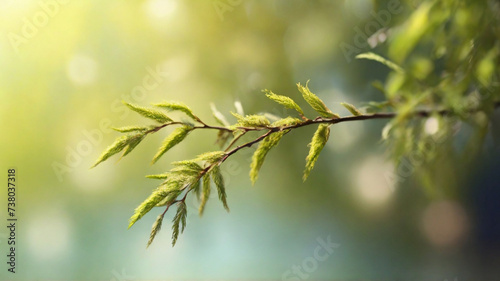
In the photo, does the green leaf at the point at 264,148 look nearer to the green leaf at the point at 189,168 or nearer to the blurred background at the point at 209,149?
the green leaf at the point at 189,168

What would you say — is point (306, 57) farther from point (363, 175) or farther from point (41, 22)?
point (41, 22)

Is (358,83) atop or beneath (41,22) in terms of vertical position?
beneath

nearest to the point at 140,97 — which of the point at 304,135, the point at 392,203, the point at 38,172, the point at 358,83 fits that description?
the point at 38,172

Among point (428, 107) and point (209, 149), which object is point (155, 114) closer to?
point (428, 107)

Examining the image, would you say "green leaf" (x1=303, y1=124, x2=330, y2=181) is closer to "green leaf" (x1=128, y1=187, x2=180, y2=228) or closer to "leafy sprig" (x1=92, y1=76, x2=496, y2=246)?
"leafy sprig" (x1=92, y1=76, x2=496, y2=246)

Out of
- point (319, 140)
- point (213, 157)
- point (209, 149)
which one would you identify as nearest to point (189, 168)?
point (213, 157)

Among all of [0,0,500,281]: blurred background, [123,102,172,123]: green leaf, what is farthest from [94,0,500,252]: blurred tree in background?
[0,0,500,281]: blurred background

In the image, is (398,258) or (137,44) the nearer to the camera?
(398,258)

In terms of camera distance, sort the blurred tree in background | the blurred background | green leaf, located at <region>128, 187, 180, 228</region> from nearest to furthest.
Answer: the blurred tree in background
green leaf, located at <region>128, 187, 180, 228</region>
the blurred background
